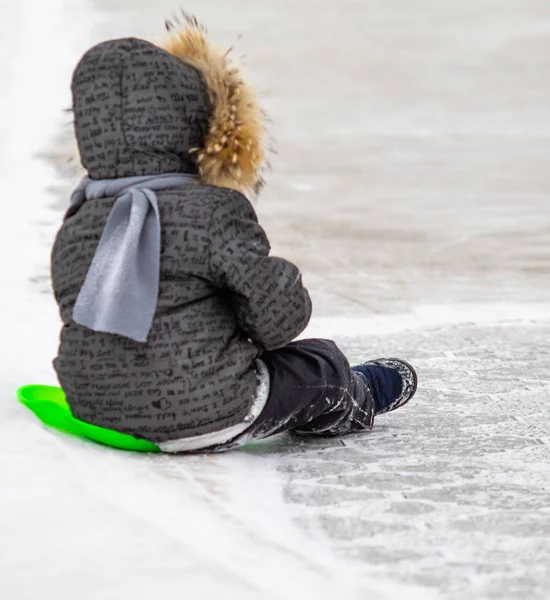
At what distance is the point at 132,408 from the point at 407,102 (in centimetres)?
343

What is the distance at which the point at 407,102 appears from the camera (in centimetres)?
462

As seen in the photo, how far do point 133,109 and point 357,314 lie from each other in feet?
5.23

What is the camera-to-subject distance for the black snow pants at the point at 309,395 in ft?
5.11

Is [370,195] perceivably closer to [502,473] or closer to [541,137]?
[541,137]

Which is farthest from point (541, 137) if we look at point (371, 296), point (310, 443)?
point (310, 443)

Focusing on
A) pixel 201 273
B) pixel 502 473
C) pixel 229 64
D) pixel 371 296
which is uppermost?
pixel 229 64

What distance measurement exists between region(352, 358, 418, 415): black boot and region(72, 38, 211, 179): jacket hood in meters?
0.56

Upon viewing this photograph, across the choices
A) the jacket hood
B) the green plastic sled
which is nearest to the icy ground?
the green plastic sled

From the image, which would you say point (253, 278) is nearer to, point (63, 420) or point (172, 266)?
point (172, 266)

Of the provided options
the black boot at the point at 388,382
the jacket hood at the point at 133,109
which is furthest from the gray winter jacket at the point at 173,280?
the black boot at the point at 388,382

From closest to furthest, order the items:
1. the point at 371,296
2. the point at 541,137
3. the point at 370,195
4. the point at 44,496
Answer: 1. the point at 44,496
2. the point at 371,296
3. the point at 370,195
4. the point at 541,137

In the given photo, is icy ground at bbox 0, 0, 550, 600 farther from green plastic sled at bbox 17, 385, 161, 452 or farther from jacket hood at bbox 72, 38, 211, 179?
jacket hood at bbox 72, 38, 211, 179

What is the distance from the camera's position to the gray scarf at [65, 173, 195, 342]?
1.42 m

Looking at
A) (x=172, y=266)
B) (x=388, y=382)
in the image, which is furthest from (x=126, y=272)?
(x=388, y=382)
